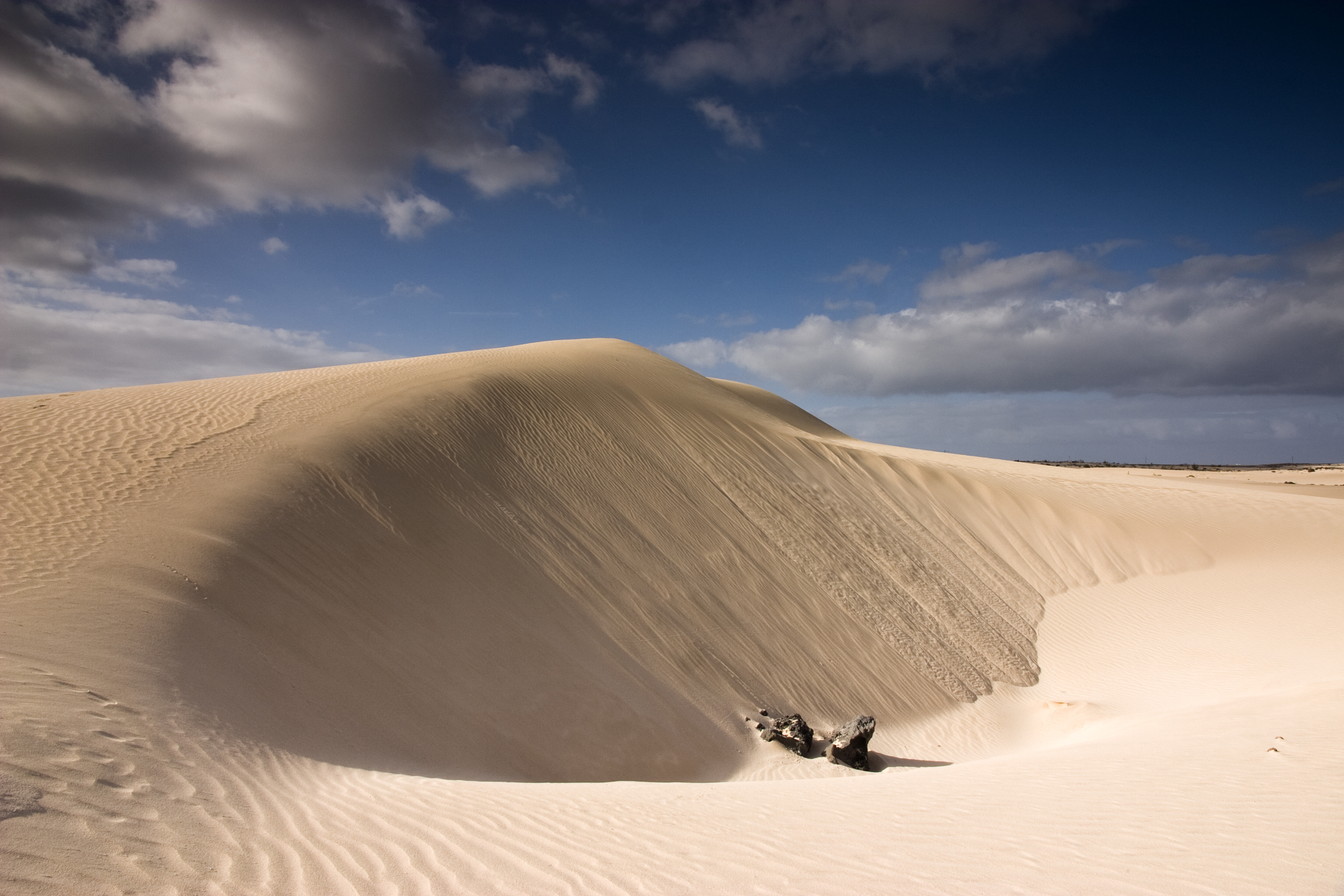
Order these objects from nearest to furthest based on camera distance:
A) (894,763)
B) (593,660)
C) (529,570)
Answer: (593,660), (894,763), (529,570)

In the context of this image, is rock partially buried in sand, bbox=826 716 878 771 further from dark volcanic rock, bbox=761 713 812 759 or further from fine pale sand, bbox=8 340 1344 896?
fine pale sand, bbox=8 340 1344 896

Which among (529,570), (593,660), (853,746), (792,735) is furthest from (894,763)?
(529,570)

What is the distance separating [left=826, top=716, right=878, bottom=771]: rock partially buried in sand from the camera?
9516 mm

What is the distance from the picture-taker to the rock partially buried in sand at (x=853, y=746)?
9516mm

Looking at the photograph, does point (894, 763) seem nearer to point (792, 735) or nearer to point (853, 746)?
point (853, 746)

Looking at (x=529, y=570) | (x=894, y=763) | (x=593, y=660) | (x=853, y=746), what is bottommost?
(x=894, y=763)

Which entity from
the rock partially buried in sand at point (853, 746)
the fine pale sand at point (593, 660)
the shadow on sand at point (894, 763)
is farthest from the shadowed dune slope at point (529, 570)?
the rock partially buried in sand at point (853, 746)

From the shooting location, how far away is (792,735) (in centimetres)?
993

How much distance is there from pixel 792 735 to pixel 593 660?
2.98 meters

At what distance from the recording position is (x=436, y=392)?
14.9 m

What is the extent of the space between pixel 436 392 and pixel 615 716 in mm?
8517

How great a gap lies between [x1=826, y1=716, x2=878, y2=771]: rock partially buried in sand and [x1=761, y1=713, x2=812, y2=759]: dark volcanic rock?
317 millimetres

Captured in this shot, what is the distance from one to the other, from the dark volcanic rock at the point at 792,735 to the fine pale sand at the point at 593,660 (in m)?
0.37

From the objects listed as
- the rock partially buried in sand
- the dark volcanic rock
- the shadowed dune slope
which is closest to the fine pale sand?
the shadowed dune slope
